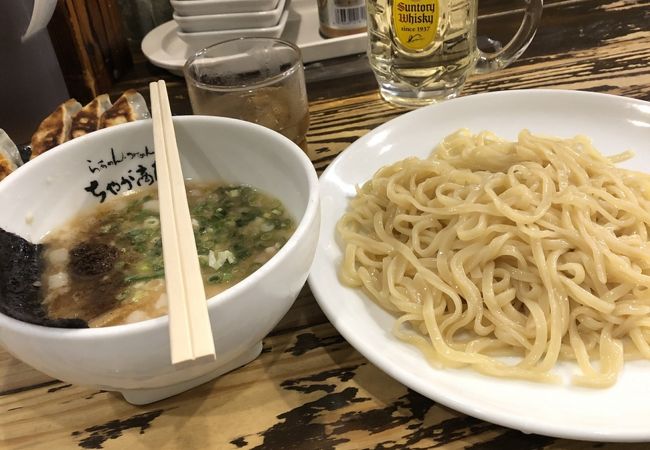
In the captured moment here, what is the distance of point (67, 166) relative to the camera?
1010mm

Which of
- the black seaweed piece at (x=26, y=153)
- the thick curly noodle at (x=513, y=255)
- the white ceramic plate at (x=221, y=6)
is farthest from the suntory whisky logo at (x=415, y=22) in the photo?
the black seaweed piece at (x=26, y=153)

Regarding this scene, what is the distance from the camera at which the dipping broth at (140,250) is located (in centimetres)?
85

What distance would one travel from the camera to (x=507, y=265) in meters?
1.04

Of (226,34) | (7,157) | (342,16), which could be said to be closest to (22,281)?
(7,157)

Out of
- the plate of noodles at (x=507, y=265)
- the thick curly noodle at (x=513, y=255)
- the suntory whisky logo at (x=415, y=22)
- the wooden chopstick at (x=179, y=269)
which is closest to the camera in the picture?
the wooden chopstick at (x=179, y=269)

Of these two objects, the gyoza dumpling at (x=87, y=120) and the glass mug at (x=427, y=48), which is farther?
the glass mug at (x=427, y=48)

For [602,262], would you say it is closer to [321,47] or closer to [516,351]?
[516,351]

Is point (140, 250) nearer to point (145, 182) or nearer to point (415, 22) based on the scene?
point (145, 182)

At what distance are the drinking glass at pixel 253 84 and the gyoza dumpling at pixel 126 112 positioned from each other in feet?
0.41

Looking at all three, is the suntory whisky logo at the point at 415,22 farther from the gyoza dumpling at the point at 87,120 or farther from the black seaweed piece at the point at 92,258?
the black seaweed piece at the point at 92,258

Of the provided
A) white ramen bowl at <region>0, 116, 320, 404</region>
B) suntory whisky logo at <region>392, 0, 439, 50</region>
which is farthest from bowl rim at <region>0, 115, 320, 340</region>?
suntory whisky logo at <region>392, 0, 439, 50</region>

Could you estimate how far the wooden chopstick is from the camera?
0.54m

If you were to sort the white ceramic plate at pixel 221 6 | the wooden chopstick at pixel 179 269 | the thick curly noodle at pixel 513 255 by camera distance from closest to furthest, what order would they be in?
the wooden chopstick at pixel 179 269, the thick curly noodle at pixel 513 255, the white ceramic plate at pixel 221 6

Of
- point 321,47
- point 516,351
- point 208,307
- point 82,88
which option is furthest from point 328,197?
point 82,88
